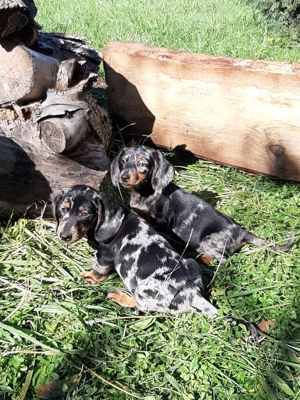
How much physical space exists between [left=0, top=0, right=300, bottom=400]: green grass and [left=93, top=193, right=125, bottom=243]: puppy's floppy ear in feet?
1.33

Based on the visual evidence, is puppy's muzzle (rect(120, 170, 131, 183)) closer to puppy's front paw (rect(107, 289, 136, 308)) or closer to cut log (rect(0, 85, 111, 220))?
cut log (rect(0, 85, 111, 220))

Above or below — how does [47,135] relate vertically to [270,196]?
above

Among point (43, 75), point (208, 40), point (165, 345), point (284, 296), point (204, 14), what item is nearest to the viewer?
A: point (165, 345)

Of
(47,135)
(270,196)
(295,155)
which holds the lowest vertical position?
(270,196)

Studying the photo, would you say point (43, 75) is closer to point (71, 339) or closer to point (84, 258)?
point (84, 258)

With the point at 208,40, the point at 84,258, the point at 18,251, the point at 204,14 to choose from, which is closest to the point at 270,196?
the point at 84,258

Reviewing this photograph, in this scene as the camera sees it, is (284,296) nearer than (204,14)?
Yes

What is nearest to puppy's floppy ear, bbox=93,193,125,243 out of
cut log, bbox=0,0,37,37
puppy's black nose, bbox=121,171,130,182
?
puppy's black nose, bbox=121,171,130,182

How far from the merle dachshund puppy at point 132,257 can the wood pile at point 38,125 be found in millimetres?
695

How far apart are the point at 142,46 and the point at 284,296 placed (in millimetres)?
3133

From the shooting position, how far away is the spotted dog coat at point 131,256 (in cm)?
331

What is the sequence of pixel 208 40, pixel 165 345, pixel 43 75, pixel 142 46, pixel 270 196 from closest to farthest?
pixel 165 345
pixel 43 75
pixel 270 196
pixel 142 46
pixel 208 40

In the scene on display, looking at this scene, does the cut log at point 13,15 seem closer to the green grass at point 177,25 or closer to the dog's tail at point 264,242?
the dog's tail at point 264,242

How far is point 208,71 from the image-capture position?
4.81 m
